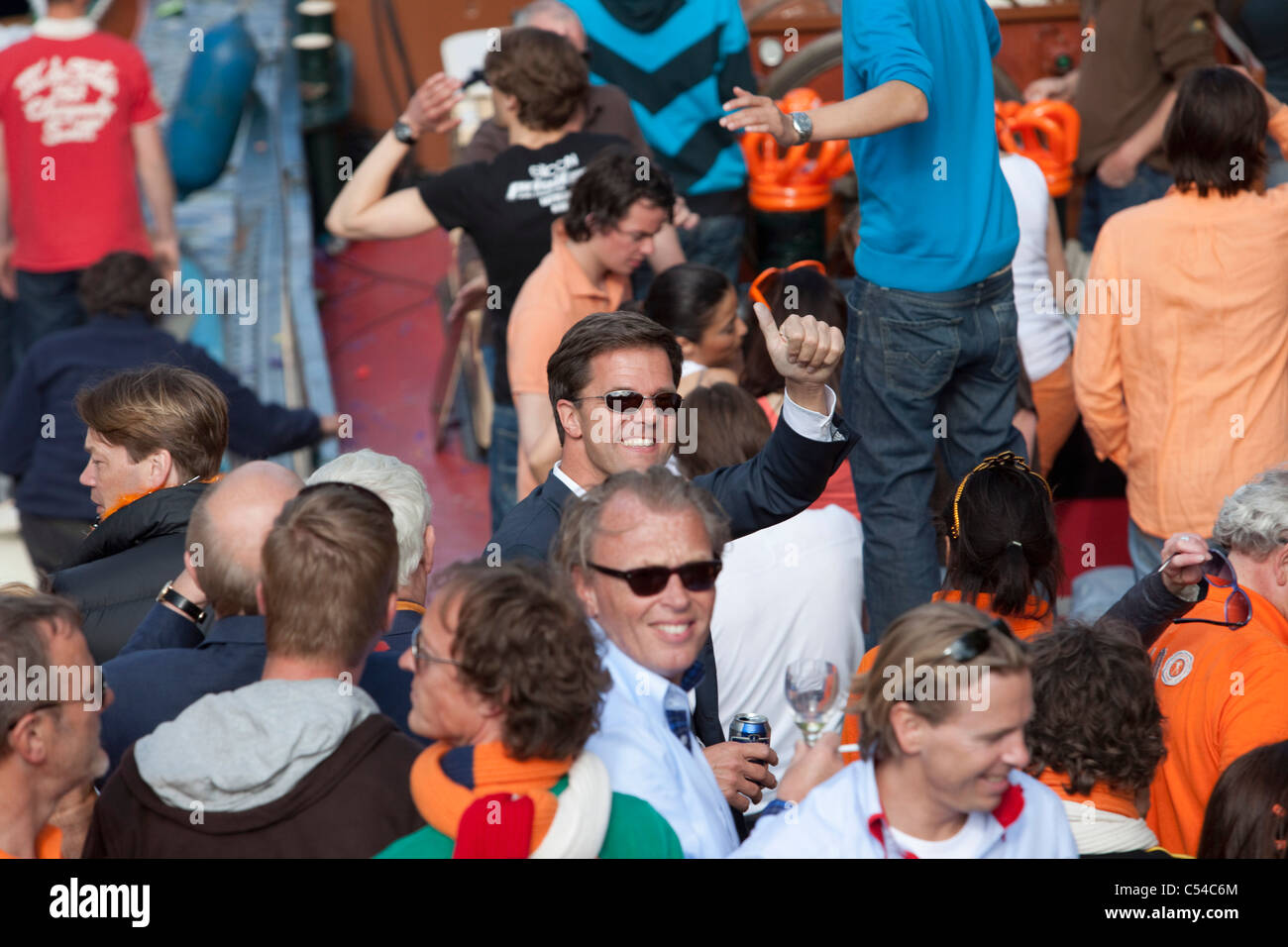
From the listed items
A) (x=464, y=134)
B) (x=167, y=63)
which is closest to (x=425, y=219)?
(x=464, y=134)

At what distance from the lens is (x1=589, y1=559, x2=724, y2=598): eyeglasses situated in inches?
90.4

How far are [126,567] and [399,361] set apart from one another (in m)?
5.08

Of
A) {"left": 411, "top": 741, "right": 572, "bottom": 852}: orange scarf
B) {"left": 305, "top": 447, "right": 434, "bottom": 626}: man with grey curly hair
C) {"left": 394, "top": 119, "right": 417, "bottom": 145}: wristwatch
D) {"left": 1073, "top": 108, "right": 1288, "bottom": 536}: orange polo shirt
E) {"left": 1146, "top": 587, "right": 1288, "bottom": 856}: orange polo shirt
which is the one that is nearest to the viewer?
{"left": 411, "top": 741, "right": 572, "bottom": 852}: orange scarf

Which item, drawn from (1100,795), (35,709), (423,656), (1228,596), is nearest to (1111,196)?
(1228,596)

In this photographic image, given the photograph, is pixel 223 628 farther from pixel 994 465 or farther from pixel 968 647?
pixel 994 465

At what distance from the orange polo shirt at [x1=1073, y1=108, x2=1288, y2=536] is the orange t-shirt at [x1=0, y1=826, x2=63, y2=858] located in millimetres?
2960

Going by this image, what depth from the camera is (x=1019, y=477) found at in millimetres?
2973

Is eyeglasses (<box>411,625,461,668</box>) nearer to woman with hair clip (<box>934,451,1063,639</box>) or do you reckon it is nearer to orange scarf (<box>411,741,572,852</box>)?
orange scarf (<box>411,741,572,852</box>)

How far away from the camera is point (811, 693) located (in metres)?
2.55

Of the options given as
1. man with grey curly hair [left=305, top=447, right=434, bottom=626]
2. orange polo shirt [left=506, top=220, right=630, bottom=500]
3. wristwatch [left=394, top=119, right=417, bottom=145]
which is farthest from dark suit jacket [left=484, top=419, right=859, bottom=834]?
wristwatch [left=394, top=119, right=417, bottom=145]

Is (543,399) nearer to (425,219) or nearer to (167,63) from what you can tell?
(425,219)

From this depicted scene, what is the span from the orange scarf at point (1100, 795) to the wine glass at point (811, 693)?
371 mm

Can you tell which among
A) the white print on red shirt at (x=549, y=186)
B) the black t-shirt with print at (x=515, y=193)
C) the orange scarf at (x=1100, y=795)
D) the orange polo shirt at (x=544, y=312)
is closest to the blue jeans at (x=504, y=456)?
the orange polo shirt at (x=544, y=312)
